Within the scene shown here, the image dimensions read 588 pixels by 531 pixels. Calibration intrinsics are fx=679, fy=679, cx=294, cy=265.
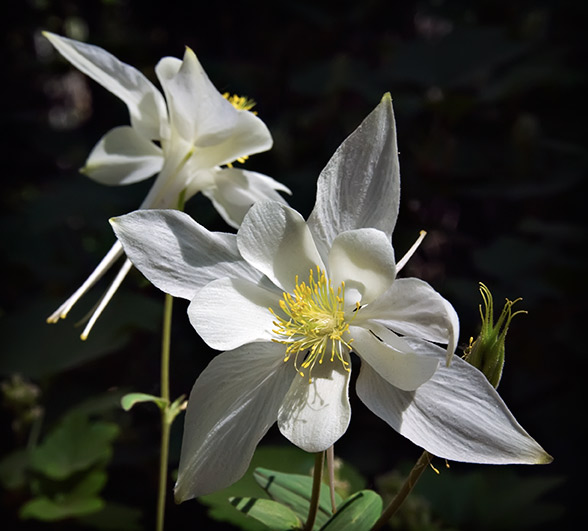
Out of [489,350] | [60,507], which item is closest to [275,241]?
[489,350]

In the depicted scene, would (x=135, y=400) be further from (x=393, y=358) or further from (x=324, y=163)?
(x=324, y=163)

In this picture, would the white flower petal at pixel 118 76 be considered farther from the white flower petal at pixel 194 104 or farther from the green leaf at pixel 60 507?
the green leaf at pixel 60 507

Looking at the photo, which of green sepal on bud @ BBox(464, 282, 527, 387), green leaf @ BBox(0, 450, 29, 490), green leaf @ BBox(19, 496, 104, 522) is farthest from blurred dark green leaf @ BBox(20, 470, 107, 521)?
green sepal on bud @ BBox(464, 282, 527, 387)

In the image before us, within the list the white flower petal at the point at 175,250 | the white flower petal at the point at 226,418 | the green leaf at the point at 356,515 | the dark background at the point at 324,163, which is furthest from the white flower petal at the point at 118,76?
the dark background at the point at 324,163

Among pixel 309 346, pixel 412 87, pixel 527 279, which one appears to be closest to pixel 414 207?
pixel 527 279

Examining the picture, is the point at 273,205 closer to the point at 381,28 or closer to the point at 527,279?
the point at 527,279

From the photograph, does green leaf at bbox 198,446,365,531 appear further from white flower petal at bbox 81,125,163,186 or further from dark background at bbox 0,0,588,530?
white flower petal at bbox 81,125,163,186
